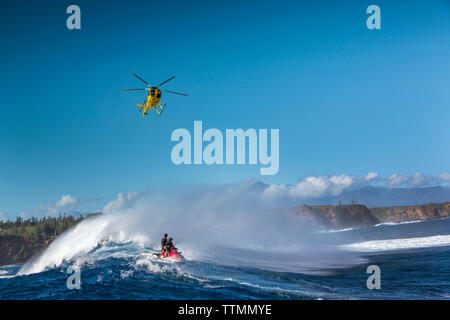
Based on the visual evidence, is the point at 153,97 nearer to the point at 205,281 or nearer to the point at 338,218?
the point at 205,281

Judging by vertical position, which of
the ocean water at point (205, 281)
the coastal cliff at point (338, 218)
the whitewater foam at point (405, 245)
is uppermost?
the ocean water at point (205, 281)

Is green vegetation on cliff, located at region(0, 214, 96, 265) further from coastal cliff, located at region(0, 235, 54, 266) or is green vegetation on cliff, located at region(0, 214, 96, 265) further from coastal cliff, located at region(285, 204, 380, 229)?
coastal cliff, located at region(285, 204, 380, 229)

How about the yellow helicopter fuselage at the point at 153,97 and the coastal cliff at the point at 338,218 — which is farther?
the coastal cliff at the point at 338,218

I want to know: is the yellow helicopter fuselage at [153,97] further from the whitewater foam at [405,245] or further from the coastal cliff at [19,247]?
the coastal cliff at [19,247]

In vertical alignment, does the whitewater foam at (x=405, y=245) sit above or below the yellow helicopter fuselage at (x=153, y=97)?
below

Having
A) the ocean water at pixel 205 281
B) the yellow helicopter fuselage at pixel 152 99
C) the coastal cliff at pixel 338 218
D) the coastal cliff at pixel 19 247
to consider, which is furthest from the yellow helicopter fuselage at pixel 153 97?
the coastal cliff at pixel 338 218

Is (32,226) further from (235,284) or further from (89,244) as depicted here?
(235,284)

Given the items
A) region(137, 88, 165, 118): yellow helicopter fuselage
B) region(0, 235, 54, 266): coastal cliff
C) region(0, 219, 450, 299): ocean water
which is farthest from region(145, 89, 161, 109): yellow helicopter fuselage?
region(0, 235, 54, 266): coastal cliff
